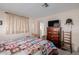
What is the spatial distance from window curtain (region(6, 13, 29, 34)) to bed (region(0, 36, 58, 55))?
137 mm

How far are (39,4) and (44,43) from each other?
1.99ft

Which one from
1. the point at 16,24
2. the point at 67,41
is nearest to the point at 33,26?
the point at 16,24

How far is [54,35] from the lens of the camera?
1.58 metres

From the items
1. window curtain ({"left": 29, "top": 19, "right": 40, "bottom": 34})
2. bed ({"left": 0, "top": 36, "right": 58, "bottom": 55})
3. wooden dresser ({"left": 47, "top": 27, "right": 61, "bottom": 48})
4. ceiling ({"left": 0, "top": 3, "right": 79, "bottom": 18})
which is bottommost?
bed ({"left": 0, "top": 36, "right": 58, "bottom": 55})

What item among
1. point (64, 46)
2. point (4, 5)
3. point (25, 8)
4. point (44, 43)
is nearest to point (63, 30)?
point (64, 46)

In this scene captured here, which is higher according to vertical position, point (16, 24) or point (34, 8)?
point (34, 8)

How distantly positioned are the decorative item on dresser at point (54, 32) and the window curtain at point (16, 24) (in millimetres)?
366

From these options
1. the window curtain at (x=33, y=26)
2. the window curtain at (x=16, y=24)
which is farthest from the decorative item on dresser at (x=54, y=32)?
the window curtain at (x=16, y=24)

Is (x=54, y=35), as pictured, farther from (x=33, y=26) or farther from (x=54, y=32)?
(x=33, y=26)

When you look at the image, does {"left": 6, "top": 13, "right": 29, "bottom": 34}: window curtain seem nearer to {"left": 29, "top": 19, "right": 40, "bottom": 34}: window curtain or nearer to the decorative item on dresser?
{"left": 29, "top": 19, "right": 40, "bottom": 34}: window curtain

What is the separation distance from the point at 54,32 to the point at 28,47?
0.46m

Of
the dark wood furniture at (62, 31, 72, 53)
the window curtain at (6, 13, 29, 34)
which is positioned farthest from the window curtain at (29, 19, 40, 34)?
the dark wood furniture at (62, 31, 72, 53)

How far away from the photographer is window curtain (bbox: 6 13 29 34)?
5.00 feet
